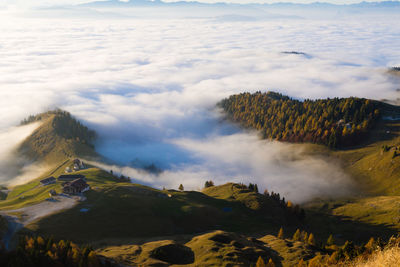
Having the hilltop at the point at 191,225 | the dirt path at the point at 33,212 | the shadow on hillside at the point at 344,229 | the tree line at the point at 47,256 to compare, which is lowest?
the shadow on hillside at the point at 344,229

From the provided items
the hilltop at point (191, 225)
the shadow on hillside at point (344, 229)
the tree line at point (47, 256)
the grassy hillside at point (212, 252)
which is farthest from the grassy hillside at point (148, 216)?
the tree line at point (47, 256)

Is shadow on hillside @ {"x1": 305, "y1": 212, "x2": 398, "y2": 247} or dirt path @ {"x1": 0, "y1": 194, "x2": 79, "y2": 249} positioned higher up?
dirt path @ {"x1": 0, "y1": 194, "x2": 79, "y2": 249}

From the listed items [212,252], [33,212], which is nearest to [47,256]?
[212,252]

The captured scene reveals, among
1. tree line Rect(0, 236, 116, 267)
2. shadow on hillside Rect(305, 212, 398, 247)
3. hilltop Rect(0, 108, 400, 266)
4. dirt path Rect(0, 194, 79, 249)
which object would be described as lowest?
shadow on hillside Rect(305, 212, 398, 247)

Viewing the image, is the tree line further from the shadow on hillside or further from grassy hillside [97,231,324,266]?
the shadow on hillside

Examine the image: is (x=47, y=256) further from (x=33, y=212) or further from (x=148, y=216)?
(x=148, y=216)

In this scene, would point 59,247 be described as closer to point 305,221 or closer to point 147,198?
point 147,198

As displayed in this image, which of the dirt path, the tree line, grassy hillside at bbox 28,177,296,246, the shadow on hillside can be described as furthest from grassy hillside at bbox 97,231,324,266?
the shadow on hillside

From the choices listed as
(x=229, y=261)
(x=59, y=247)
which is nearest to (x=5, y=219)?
(x=59, y=247)

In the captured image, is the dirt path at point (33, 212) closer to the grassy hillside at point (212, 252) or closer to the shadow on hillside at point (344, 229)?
the grassy hillside at point (212, 252)
